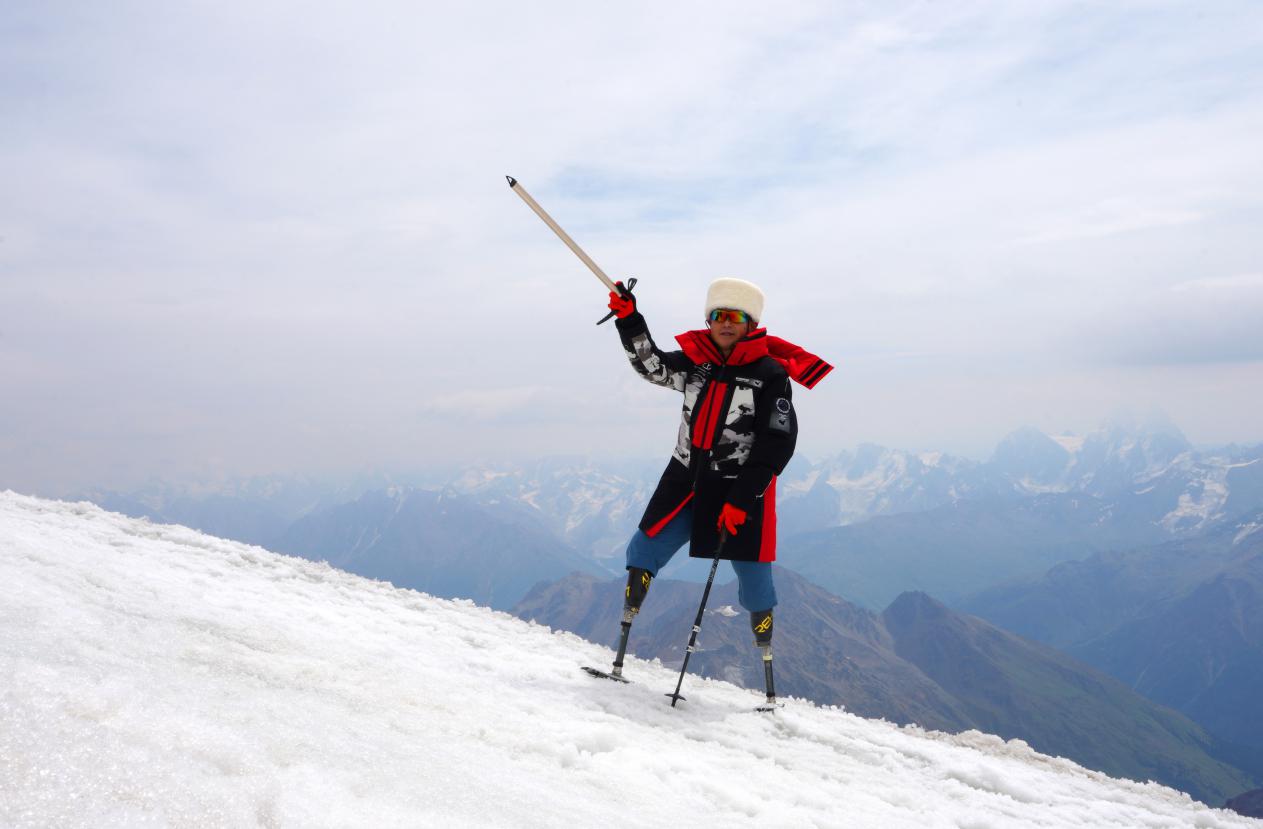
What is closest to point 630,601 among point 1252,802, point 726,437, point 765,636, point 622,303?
point 765,636

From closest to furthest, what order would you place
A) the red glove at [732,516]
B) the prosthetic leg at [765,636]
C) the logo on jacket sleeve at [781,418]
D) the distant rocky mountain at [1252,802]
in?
the red glove at [732,516] < the logo on jacket sleeve at [781,418] < the prosthetic leg at [765,636] < the distant rocky mountain at [1252,802]

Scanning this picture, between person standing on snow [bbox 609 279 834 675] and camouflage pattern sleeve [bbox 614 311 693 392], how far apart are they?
0.03ft

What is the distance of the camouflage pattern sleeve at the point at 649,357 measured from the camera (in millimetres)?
6973

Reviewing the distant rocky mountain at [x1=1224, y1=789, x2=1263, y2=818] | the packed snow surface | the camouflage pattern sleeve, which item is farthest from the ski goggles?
the distant rocky mountain at [x1=1224, y1=789, x2=1263, y2=818]

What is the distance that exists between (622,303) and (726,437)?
1.65 m

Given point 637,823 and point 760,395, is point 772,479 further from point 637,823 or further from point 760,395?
A: point 637,823

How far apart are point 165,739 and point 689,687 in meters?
5.50

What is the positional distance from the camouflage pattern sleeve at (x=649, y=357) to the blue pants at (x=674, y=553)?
130 cm

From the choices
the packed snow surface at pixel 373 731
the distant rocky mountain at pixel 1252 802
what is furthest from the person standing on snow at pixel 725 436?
the distant rocky mountain at pixel 1252 802

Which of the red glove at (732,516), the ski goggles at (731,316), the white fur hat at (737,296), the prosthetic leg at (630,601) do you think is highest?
the white fur hat at (737,296)

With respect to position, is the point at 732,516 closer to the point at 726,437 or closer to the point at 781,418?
the point at 726,437

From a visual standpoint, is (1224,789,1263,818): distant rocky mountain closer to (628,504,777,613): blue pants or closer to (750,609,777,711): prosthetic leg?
(750,609,777,711): prosthetic leg

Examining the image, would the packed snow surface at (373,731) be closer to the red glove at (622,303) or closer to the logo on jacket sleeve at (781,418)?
the logo on jacket sleeve at (781,418)

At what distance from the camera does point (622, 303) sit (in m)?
6.89
